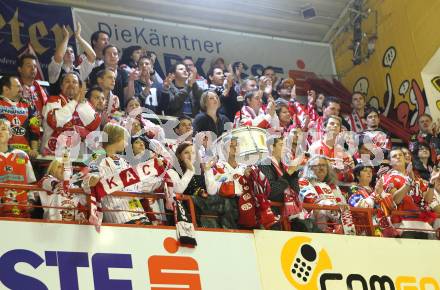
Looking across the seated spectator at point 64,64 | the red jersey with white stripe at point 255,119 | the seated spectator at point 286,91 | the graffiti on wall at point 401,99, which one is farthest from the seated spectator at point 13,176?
the graffiti on wall at point 401,99

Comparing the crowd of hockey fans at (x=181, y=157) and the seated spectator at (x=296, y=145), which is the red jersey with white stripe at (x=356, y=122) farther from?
the seated spectator at (x=296, y=145)

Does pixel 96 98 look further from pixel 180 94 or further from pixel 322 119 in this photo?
pixel 322 119

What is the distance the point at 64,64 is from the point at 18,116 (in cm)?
143

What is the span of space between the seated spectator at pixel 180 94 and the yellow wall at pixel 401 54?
12.4 feet

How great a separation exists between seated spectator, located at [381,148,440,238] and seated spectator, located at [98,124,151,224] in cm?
258

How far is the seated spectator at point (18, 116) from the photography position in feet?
20.2

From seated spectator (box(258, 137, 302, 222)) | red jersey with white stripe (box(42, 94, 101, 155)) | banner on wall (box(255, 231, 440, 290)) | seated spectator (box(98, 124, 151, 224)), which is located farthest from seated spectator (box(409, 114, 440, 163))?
seated spectator (box(98, 124, 151, 224))

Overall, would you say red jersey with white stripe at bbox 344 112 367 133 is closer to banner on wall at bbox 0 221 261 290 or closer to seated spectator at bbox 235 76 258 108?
seated spectator at bbox 235 76 258 108

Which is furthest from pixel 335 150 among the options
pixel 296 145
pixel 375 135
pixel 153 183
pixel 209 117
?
pixel 153 183

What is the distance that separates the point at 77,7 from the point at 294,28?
3.83 m

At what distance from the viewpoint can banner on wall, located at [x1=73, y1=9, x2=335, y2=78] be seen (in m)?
10.8

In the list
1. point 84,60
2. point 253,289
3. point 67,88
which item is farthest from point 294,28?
point 253,289

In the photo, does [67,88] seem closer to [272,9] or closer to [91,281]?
[91,281]

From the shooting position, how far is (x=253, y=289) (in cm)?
575
